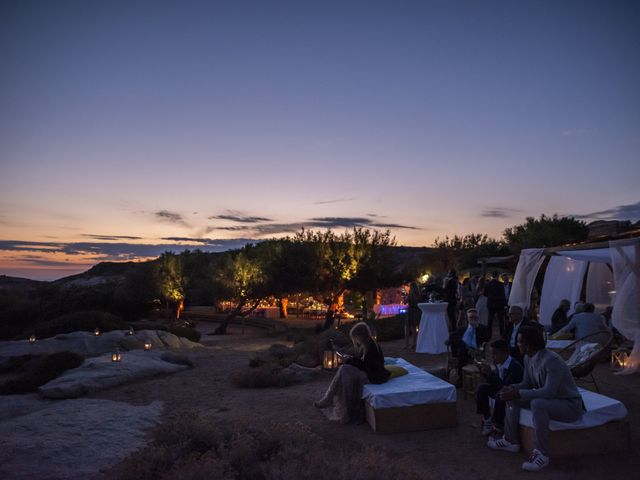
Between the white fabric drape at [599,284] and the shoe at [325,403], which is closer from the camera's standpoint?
the shoe at [325,403]

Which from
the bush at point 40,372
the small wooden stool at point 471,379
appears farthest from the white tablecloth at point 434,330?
the bush at point 40,372

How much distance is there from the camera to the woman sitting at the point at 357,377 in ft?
20.7

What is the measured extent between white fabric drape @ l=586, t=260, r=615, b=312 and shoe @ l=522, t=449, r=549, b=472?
43.3 feet

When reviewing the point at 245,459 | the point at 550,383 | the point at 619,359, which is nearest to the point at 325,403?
the point at 245,459

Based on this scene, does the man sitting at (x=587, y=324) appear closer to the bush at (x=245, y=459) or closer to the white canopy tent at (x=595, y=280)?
the white canopy tent at (x=595, y=280)

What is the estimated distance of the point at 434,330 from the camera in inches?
448

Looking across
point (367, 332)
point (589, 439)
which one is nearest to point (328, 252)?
point (367, 332)

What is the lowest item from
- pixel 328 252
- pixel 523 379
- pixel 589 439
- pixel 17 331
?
pixel 17 331

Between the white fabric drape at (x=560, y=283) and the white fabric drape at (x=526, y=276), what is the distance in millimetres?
3081

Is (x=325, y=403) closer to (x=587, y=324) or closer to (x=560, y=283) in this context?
(x=587, y=324)

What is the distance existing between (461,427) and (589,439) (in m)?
1.60

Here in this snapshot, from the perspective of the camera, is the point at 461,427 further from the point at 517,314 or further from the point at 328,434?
the point at 517,314

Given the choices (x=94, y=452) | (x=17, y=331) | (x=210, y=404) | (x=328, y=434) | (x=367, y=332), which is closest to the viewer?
(x=94, y=452)

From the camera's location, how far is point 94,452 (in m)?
4.68
